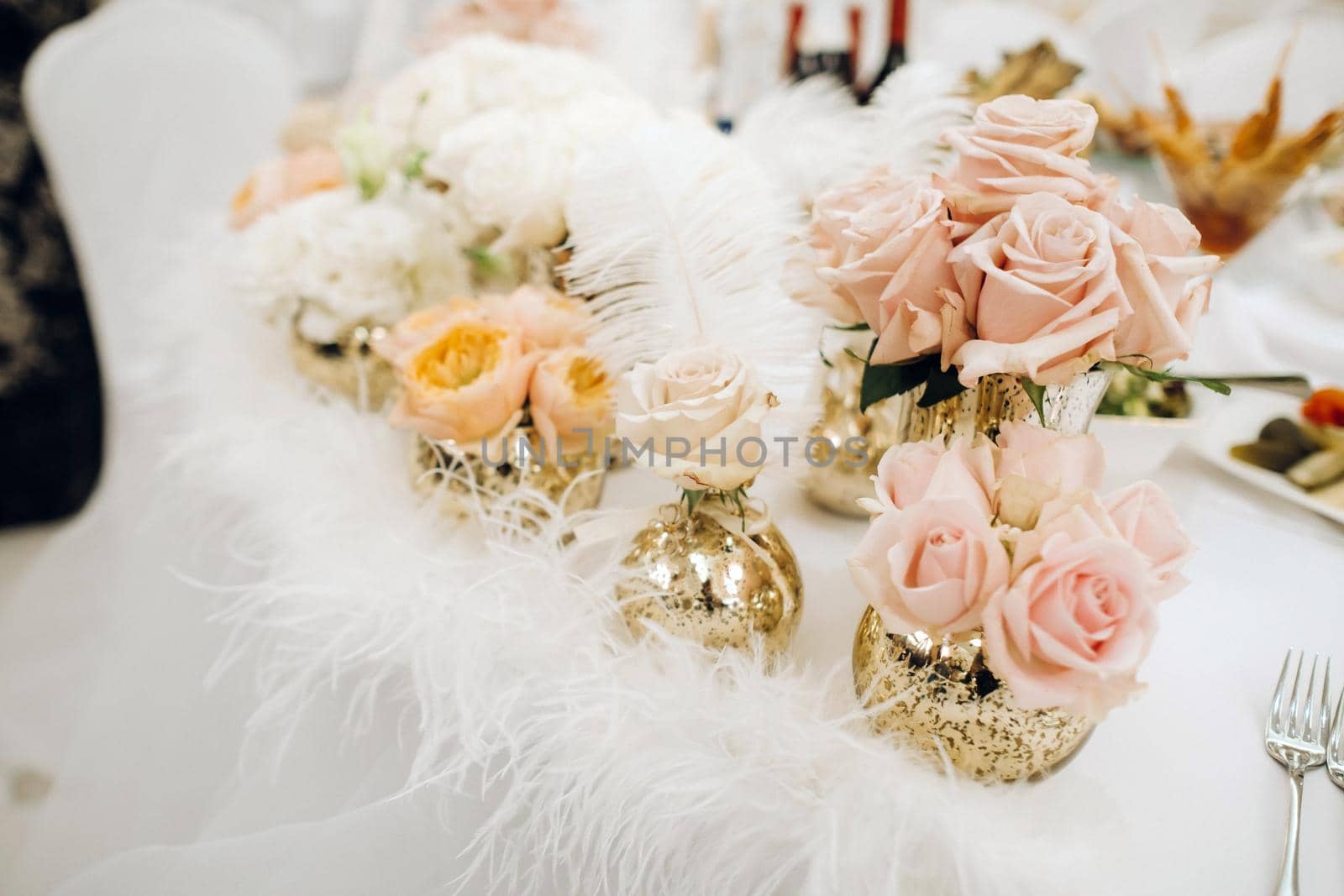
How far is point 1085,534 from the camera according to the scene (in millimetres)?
361

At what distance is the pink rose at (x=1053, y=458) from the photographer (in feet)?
1.33

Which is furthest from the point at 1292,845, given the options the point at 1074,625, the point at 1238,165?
the point at 1238,165

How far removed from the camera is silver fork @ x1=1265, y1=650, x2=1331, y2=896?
0.45 metres

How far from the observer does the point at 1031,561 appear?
365mm

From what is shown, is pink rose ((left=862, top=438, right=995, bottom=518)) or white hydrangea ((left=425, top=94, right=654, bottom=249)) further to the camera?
white hydrangea ((left=425, top=94, right=654, bottom=249))

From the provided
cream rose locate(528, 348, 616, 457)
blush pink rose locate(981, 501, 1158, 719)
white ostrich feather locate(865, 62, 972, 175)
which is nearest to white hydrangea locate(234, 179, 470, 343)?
cream rose locate(528, 348, 616, 457)

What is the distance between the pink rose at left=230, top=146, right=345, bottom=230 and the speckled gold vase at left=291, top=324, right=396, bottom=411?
0.57 ft

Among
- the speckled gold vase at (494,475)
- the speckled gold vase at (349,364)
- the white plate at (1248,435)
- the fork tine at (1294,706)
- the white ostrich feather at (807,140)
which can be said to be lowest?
the speckled gold vase at (349,364)

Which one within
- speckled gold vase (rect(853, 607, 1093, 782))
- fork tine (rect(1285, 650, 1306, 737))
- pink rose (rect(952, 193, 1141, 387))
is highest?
pink rose (rect(952, 193, 1141, 387))

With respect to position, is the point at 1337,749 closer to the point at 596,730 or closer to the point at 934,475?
the point at 934,475

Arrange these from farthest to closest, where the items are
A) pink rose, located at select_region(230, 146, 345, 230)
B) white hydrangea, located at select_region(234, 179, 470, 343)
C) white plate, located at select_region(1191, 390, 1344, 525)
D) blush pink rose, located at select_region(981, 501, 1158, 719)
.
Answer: pink rose, located at select_region(230, 146, 345, 230), white hydrangea, located at select_region(234, 179, 470, 343), white plate, located at select_region(1191, 390, 1344, 525), blush pink rose, located at select_region(981, 501, 1158, 719)

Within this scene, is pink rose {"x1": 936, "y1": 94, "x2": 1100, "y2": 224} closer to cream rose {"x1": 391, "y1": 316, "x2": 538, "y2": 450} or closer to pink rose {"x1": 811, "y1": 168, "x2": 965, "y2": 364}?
pink rose {"x1": 811, "y1": 168, "x2": 965, "y2": 364}

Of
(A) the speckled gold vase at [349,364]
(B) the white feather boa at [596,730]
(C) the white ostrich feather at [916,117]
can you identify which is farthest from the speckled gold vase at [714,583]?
(A) the speckled gold vase at [349,364]

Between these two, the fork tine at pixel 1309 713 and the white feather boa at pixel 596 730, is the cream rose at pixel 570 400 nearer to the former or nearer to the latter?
the white feather boa at pixel 596 730
